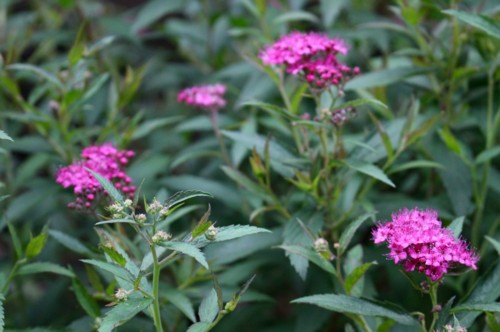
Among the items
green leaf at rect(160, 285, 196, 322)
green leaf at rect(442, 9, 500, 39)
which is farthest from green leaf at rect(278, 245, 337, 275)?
green leaf at rect(442, 9, 500, 39)

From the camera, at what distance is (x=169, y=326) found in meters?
2.00

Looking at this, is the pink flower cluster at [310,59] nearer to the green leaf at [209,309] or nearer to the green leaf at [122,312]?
the green leaf at [209,309]

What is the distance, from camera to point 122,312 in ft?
4.48

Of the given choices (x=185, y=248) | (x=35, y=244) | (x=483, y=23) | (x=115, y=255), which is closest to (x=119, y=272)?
(x=115, y=255)

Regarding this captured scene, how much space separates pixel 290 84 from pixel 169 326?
32.8 inches

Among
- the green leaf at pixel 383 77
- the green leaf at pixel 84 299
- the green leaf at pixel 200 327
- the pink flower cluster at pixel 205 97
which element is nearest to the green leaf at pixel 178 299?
the green leaf at pixel 84 299

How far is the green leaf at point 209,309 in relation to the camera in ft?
4.93

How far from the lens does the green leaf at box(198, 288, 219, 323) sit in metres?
1.50

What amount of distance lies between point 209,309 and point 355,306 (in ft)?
1.00

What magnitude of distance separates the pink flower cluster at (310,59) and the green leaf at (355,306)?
515mm

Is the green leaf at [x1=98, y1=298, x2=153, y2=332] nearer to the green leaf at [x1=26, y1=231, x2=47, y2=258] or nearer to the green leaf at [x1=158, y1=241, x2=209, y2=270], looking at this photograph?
the green leaf at [x1=158, y1=241, x2=209, y2=270]

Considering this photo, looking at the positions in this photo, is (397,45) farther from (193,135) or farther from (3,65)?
(3,65)

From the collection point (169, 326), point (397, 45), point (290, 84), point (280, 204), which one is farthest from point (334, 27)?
point (169, 326)

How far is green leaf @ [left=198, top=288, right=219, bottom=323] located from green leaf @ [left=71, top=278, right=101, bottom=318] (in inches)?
13.5
